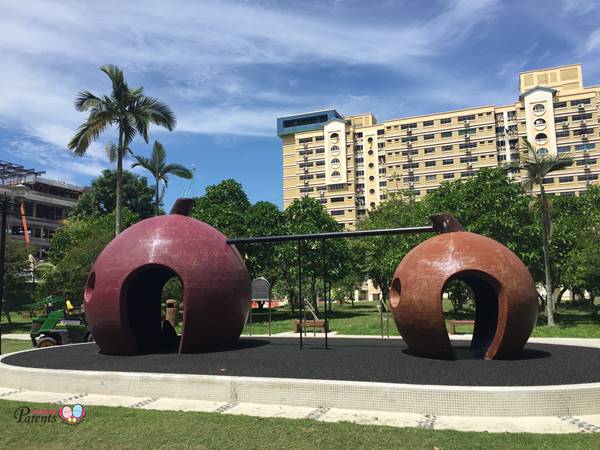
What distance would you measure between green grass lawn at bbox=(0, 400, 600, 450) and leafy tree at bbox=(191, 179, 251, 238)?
26401 millimetres

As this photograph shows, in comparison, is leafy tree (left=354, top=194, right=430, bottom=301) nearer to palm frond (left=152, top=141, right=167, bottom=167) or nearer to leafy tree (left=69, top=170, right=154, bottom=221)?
palm frond (left=152, top=141, right=167, bottom=167)

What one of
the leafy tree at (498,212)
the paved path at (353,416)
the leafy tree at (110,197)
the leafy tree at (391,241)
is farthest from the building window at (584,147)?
the paved path at (353,416)

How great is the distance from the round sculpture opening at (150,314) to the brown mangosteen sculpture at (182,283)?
135 millimetres

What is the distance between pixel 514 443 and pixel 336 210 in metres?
90.1

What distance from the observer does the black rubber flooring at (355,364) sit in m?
9.80

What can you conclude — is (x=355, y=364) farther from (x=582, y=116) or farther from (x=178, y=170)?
(x=582, y=116)

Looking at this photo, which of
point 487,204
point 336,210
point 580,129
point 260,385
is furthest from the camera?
point 336,210

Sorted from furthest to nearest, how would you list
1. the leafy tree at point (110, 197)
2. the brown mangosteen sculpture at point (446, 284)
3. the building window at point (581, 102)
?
1. the building window at point (581, 102)
2. the leafy tree at point (110, 197)
3. the brown mangosteen sculpture at point (446, 284)

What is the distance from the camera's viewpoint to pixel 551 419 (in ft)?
26.8

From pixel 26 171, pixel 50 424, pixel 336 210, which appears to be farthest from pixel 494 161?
pixel 50 424

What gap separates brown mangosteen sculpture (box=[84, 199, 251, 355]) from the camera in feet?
42.7

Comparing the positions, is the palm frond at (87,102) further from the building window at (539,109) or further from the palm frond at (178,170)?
the building window at (539,109)

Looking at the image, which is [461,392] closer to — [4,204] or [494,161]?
[4,204]

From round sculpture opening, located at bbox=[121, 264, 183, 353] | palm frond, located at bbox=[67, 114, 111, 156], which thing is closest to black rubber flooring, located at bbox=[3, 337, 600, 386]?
round sculpture opening, located at bbox=[121, 264, 183, 353]
